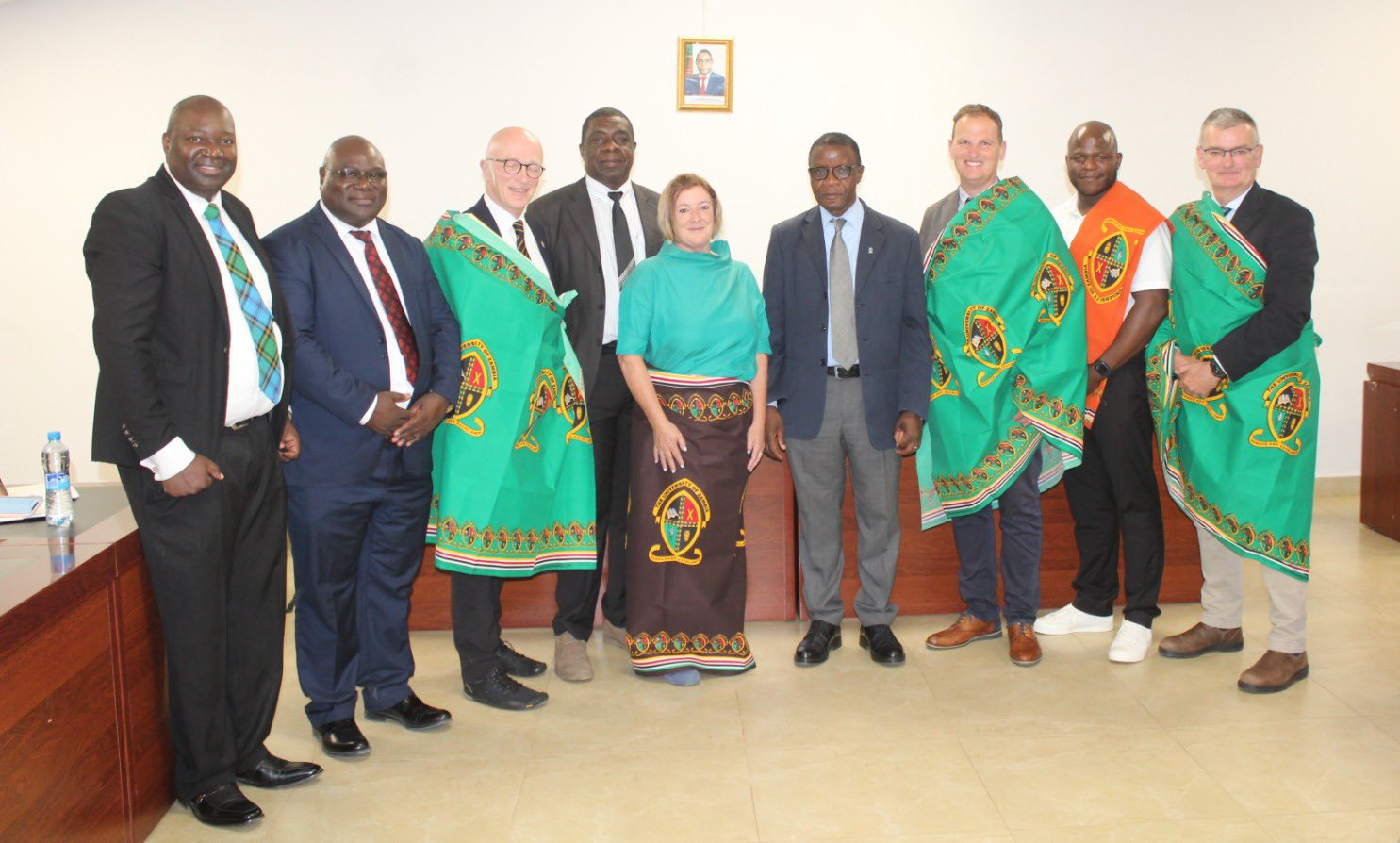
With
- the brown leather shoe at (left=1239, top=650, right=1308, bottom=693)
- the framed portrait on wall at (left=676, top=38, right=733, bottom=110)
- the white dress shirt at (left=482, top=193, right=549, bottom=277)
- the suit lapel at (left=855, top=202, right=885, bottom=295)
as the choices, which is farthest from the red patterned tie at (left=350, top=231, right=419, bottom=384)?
the framed portrait on wall at (left=676, top=38, right=733, bottom=110)

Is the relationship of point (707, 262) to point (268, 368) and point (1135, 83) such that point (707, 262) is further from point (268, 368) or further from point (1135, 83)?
point (1135, 83)

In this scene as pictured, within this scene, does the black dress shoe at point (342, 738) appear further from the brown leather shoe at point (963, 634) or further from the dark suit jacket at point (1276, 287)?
the dark suit jacket at point (1276, 287)

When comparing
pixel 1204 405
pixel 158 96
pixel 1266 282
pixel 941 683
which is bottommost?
pixel 941 683

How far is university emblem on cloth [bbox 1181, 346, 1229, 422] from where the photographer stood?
334 cm

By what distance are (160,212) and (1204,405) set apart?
2.77 m

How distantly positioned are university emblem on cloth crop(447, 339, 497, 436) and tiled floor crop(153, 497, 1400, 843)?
0.81 meters

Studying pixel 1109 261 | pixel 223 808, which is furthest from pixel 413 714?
pixel 1109 261

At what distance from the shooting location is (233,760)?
2.67m

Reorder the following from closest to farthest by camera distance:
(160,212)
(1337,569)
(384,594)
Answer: (160,212)
(384,594)
(1337,569)

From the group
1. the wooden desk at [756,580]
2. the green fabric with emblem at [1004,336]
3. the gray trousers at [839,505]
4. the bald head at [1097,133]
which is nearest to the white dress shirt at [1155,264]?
the green fabric with emblem at [1004,336]

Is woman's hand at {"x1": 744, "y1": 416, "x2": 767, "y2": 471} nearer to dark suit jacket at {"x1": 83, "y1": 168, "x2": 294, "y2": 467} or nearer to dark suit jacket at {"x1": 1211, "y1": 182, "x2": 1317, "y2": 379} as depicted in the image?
dark suit jacket at {"x1": 1211, "y1": 182, "x2": 1317, "y2": 379}

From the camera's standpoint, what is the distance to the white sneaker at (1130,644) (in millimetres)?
3518

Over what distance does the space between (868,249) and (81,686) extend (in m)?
2.26

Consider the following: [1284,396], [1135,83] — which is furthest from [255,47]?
[1284,396]
